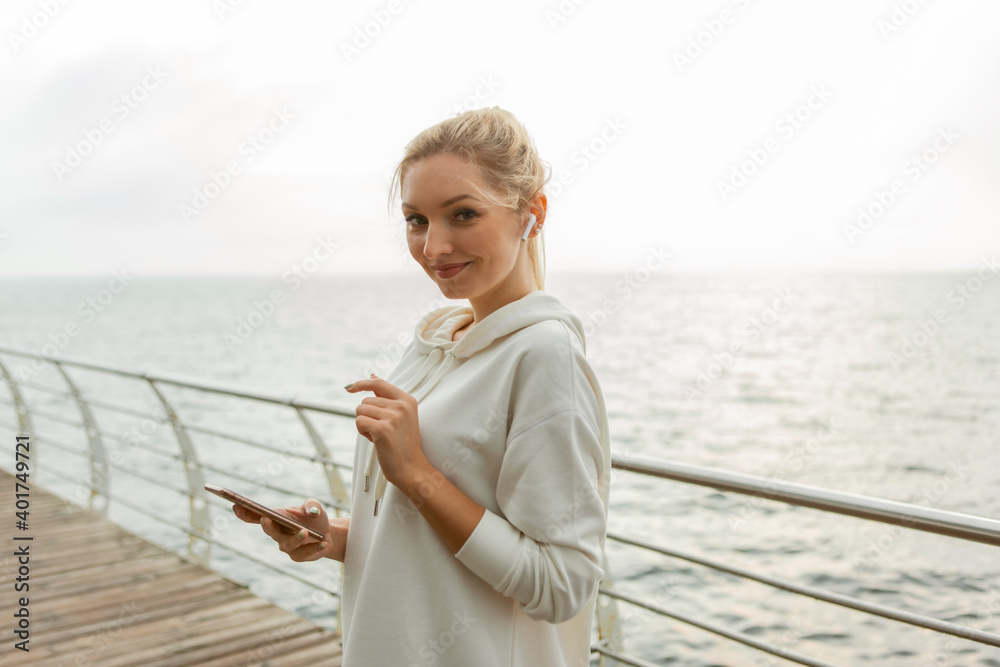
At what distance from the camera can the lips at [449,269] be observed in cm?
100

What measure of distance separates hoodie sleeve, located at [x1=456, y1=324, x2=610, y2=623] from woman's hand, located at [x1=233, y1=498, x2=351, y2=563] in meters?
0.33

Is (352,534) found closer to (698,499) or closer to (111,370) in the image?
(111,370)

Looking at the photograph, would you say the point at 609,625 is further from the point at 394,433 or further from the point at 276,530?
the point at 394,433

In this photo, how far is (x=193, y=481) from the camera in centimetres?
347

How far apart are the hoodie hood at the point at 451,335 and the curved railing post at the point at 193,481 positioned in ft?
8.00

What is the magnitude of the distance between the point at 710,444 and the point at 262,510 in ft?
50.5
